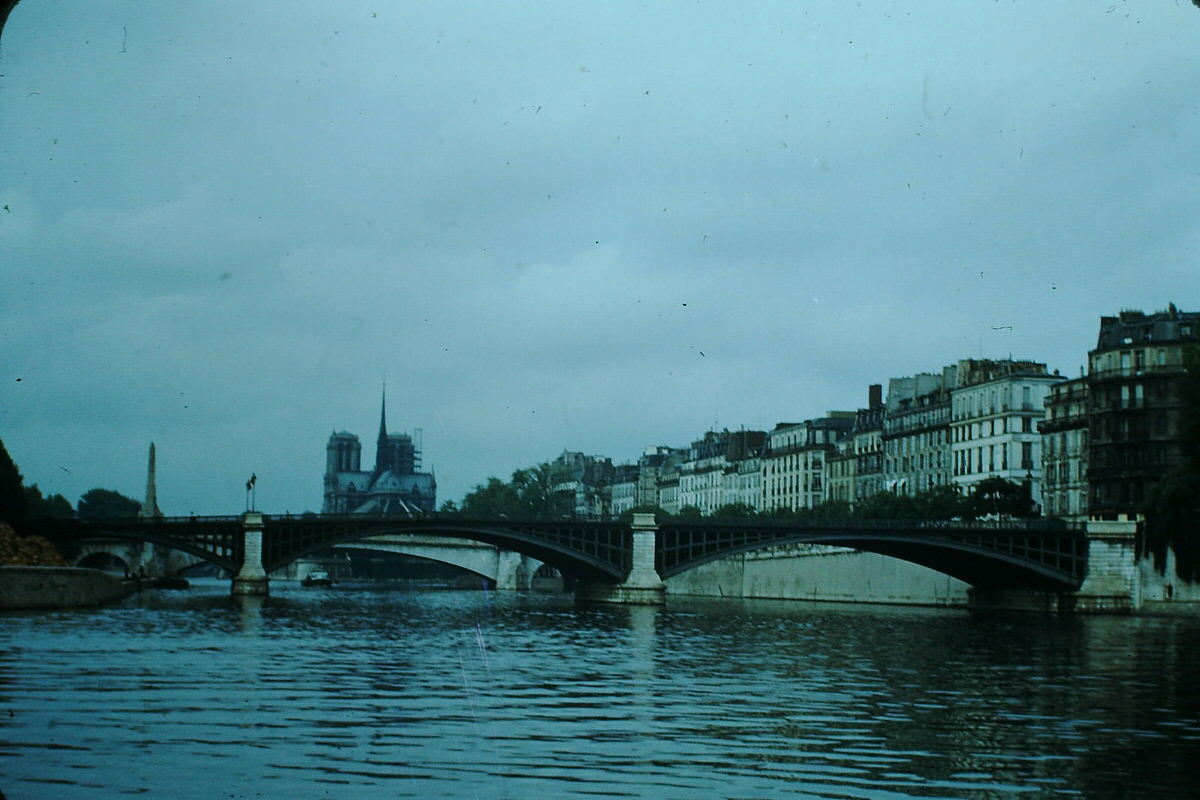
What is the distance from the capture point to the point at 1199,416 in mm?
90750

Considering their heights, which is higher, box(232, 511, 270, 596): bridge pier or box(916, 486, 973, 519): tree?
box(916, 486, 973, 519): tree

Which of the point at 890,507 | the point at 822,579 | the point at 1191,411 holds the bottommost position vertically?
the point at 822,579

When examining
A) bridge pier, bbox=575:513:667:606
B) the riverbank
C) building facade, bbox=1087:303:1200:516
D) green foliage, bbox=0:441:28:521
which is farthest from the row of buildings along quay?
green foliage, bbox=0:441:28:521

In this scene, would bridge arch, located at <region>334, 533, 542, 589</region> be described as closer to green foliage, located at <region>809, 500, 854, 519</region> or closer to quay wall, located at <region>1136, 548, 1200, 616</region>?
green foliage, located at <region>809, 500, 854, 519</region>

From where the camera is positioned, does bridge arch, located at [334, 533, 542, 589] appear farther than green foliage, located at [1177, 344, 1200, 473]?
Yes

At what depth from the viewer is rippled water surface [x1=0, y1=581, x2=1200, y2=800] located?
81.5ft

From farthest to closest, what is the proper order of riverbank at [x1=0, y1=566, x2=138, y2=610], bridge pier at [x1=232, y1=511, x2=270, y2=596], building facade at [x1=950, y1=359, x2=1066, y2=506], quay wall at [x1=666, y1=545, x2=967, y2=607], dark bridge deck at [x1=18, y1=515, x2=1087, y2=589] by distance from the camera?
building facade at [x1=950, y1=359, x2=1066, y2=506]
quay wall at [x1=666, y1=545, x2=967, y2=607]
bridge pier at [x1=232, y1=511, x2=270, y2=596]
dark bridge deck at [x1=18, y1=515, x2=1087, y2=589]
riverbank at [x1=0, y1=566, x2=138, y2=610]

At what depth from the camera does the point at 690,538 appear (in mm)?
116312

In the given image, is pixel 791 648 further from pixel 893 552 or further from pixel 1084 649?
pixel 893 552

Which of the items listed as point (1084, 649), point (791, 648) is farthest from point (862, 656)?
point (1084, 649)

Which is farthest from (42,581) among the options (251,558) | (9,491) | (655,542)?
(655,542)

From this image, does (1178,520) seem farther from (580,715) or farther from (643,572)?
(580,715)

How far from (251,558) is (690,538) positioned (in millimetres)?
29923

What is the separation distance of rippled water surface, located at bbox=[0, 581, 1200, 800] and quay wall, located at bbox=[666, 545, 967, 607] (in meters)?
57.7
